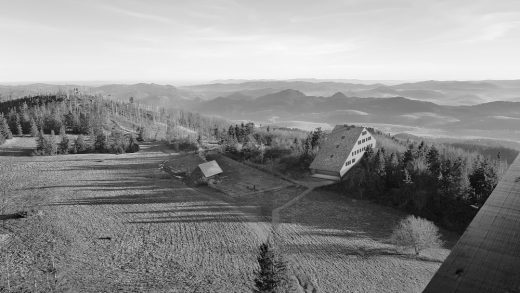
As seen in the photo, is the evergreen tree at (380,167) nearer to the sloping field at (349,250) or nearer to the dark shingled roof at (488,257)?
the sloping field at (349,250)

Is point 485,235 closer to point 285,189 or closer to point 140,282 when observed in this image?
point 140,282

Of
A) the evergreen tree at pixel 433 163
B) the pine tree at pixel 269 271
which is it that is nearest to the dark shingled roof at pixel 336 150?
the evergreen tree at pixel 433 163

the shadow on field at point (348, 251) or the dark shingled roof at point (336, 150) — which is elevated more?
the dark shingled roof at point (336, 150)

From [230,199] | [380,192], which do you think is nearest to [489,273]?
[380,192]

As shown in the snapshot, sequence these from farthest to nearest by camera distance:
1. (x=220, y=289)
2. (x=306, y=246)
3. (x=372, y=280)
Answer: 1. (x=306, y=246)
2. (x=372, y=280)
3. (x=220, y=289)

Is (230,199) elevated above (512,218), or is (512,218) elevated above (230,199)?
(512,218)

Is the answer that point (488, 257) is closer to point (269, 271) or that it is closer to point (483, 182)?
point (269, 271)
